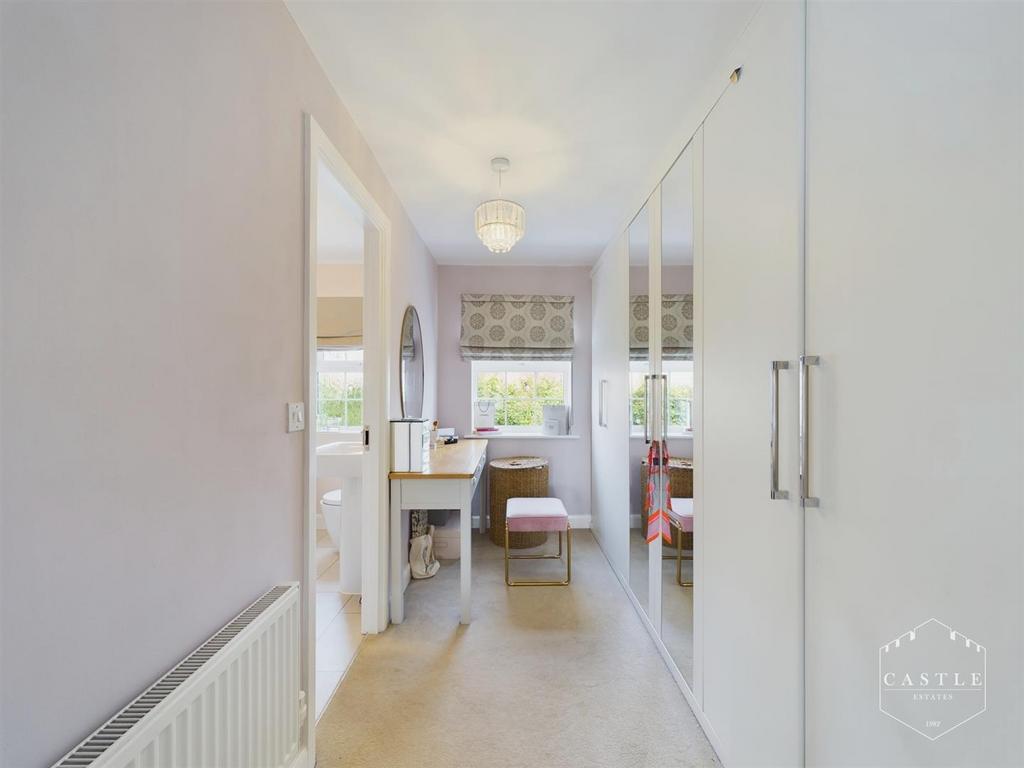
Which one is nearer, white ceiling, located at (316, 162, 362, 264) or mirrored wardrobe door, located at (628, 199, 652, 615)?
mirrored wardrobe door, located at (628, 199, 652, 615)

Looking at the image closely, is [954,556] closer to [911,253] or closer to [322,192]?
[911,253]

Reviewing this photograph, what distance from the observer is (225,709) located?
1027 millimetres

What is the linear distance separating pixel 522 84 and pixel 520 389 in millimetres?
3037

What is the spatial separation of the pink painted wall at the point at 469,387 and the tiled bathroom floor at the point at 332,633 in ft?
5.68

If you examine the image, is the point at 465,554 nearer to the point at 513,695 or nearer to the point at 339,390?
the point at 513,695

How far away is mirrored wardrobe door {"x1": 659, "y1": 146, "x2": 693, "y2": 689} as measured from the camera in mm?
1920

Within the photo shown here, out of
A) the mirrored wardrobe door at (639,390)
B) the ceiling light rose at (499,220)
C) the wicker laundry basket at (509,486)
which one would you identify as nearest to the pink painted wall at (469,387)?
the wicker laundry basket at (509,486)

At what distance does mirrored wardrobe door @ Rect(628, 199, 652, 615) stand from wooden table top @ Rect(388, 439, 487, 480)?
39.2 inches

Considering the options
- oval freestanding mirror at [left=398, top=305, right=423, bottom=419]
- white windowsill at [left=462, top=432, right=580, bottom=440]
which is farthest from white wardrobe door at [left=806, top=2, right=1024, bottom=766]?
white windowsill at [left=462, top=432, right=580, bottom=440]

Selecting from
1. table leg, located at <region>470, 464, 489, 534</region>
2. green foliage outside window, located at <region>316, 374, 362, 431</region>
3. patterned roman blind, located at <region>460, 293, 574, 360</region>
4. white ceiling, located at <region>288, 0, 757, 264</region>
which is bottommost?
table leg, located at <region>470, 464, 489, 534</region>

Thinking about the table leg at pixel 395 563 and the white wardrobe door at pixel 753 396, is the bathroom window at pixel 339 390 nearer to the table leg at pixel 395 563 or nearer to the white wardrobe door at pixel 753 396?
the table leg at pixel 395 563

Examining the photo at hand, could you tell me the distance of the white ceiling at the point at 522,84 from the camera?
1434mm

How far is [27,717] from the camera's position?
2.25 ft

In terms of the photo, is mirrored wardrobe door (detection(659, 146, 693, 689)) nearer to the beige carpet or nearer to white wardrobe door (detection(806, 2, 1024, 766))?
the beige carpet
